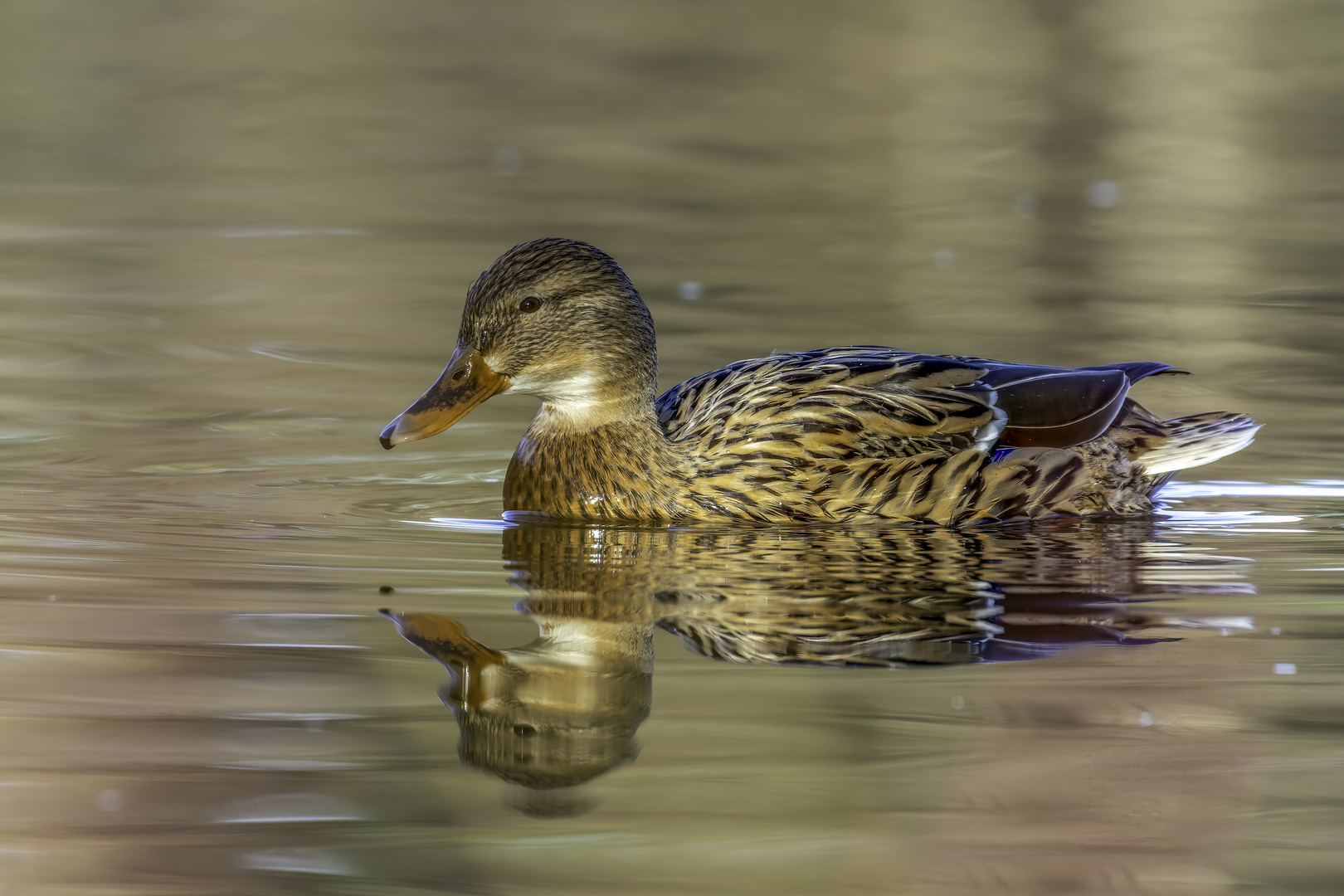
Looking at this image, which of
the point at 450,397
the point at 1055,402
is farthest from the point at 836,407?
the point at 450,397

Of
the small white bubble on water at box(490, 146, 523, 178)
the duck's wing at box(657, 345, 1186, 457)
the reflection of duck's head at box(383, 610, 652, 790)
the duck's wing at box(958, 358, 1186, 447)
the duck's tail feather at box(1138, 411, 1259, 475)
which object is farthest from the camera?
the small white bubble on water at box(490, 146, 523, 178)

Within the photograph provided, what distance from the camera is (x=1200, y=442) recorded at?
26.8 ft

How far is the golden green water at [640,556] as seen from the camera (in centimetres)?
430

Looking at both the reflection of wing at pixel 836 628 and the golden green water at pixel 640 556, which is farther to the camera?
the reflection of wing at pixel 836 628

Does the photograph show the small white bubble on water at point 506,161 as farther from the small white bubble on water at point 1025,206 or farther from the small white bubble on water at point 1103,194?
the small white bubble on water at point 1103,194

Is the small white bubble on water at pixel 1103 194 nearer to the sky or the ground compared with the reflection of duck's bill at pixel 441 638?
nearer to the sky

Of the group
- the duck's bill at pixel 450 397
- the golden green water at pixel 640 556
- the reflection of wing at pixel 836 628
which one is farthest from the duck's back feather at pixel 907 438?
the reflection of wing at pixel 836 628

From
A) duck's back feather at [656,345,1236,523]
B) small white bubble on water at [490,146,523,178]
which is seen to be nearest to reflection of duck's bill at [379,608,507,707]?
duck's back feather at [656,345,1236,523]

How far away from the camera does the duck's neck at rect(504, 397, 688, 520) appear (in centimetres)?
761

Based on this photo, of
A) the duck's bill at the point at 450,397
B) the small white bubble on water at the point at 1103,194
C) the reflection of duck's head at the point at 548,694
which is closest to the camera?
the reflection of duck's head at the point at 548,694

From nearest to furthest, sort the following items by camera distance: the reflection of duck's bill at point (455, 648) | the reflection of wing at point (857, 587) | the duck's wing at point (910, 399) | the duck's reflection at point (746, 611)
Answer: the duck's reflection at point (746, 611) < the reflection of duck's bill at point (455, 648) < the reflection of wing at point (857, 587) < the duck's wing at point (910, 399)

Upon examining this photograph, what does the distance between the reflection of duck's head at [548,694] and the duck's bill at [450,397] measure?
1.56 meters

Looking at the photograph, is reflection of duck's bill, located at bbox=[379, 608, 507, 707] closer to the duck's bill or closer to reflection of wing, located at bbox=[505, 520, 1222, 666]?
reflection of wing, located at bbox=[505, 520, 1222, 666]

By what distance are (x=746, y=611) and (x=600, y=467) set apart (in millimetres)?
1788
